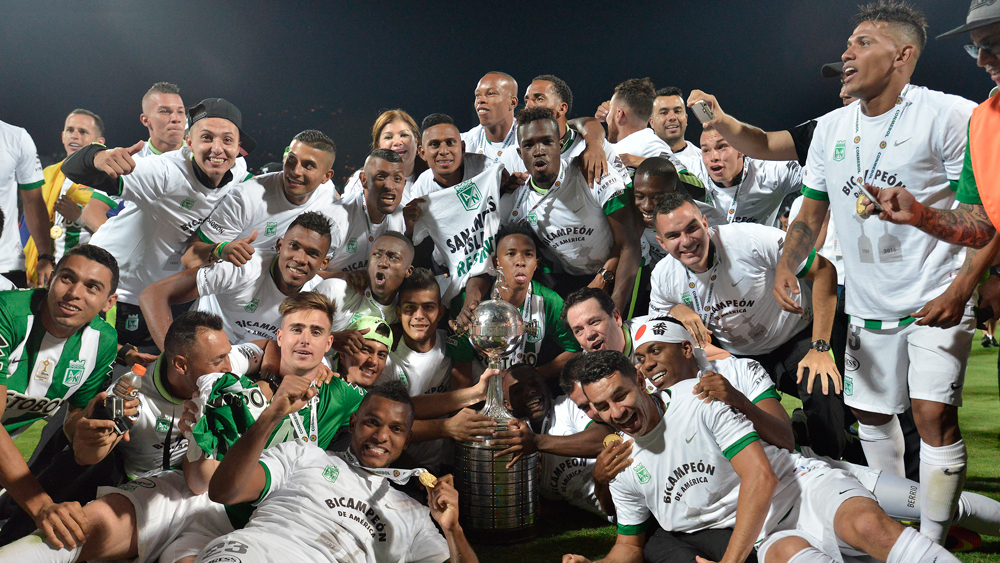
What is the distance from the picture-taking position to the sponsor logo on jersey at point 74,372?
9.78 feet

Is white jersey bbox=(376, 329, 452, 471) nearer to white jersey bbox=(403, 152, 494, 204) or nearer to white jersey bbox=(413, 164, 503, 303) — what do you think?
white jersey bbox=(413, 164, 503, 303)

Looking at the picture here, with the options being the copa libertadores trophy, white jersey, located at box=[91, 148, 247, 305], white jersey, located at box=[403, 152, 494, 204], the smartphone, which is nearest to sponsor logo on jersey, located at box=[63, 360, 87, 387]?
white jersey, located at box=[91, 148, 247, 305]

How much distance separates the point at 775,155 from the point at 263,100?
1053 cm

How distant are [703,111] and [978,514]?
215 centimetres

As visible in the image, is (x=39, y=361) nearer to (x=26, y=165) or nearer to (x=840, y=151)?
(x=26, y=165)

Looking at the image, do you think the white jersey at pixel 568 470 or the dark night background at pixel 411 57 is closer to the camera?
the white jersey at pixel 568 470

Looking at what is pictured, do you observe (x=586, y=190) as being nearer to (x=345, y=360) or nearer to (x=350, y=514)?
(x=345, y=360)

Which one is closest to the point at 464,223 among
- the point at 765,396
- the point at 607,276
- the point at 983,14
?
the point at 607,276

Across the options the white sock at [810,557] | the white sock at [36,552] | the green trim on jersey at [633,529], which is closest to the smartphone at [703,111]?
the green trim on jersey at [633,529]

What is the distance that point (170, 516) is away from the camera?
2455 millimetres

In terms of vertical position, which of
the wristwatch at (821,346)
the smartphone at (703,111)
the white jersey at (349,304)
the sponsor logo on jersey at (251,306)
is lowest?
the sponsor logo on jersey at (251,306)

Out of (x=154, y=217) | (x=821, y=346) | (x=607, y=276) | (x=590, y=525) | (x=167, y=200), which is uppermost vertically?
(x=167, y=200)

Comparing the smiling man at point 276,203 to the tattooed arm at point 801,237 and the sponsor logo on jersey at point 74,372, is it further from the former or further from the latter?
the tattooed arm at point 801,237

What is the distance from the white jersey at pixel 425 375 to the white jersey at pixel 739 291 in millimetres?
1242
